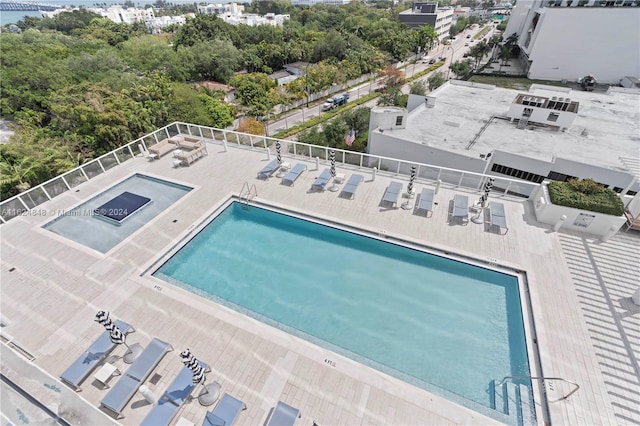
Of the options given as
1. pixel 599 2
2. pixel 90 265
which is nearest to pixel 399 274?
pixel 90 265

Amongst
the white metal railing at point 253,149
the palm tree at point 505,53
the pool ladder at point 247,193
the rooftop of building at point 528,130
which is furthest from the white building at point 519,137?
the palm tree at point 505,53

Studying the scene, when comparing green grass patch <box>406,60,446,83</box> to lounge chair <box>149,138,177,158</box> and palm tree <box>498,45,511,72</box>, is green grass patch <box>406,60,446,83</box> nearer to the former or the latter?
palm tree <box>498,45,511,72</box>

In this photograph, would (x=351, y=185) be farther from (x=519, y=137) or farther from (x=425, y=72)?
(x=425, y=72)

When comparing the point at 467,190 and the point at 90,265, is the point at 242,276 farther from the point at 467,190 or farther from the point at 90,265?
the point at 467,190

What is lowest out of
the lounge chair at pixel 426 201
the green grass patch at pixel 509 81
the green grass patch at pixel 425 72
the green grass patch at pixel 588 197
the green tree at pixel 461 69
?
the green grass patch at pixel 425 72

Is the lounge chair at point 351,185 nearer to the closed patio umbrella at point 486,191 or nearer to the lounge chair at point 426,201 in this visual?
the lounge chair at point 426,201

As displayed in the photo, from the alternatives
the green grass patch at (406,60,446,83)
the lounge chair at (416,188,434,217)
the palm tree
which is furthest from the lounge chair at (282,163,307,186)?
the palm tree
